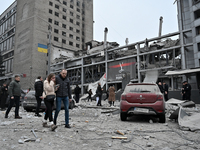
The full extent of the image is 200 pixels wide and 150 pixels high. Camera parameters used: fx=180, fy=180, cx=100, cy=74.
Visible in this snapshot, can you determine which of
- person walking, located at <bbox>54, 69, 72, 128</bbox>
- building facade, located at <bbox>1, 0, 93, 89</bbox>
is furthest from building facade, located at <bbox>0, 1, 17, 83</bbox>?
person walking, located at <bbox>54, 69, 72, 128</bbox>

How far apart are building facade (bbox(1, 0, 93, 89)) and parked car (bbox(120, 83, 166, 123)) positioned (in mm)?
43631

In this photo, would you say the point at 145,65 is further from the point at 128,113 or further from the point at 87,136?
the point at 87,136

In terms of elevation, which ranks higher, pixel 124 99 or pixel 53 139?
pixel 124 99

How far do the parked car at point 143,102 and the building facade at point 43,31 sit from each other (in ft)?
143

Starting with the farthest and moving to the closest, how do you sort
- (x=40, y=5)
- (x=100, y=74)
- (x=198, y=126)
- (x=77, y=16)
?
(x=77, y=16)
(x=40, y=5)
(x=100, y=74)
(x=198, y=126)

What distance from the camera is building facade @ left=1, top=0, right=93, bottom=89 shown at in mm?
50531

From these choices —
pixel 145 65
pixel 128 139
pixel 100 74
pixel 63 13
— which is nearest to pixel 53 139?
pixel 128 139

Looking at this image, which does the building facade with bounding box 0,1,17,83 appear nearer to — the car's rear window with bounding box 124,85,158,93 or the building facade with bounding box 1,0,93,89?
the building facade with bounding box 1,0,93,89

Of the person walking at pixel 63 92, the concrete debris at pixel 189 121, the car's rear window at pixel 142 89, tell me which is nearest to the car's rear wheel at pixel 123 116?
the car's rear window at pixel 142 89

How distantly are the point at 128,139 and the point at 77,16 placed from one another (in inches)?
2526

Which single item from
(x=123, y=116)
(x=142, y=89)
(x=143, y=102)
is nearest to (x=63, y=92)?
(x=123, y=116)

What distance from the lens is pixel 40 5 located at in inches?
2109

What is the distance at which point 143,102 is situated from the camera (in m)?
6.43

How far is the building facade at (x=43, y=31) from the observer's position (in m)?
50.5
